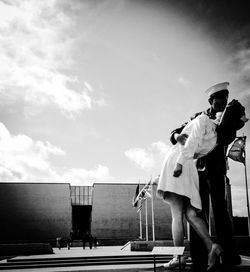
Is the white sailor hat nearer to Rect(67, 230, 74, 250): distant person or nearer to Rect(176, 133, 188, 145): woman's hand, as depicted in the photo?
Rect(176, 133, 188, 145): woman's hand

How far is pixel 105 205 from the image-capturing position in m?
35.3

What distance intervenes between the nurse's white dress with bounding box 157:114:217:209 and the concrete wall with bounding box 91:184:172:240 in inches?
1239

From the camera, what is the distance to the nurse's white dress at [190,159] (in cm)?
286

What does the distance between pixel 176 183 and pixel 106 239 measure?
96.4 feet

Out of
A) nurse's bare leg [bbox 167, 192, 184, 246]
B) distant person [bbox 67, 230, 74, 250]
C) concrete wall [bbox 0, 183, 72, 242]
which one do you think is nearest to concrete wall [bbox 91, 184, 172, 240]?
concrete wall [bbox 0, 183, 72, 242]

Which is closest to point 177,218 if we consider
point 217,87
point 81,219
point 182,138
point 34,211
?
point 182,138

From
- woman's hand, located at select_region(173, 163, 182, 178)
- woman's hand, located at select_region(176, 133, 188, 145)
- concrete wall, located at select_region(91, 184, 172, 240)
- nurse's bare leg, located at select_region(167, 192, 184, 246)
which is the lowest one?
nurse's bare leg, located at select_region(167, 192, 184, 246)

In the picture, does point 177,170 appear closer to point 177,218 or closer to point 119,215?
point 177,218

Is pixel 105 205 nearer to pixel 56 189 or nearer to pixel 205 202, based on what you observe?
pixel 56 189

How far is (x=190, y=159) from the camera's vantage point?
296 cm

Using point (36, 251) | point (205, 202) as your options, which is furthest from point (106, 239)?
point (205, 202)

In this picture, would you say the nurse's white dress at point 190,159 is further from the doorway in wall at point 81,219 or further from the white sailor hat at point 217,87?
the doorway in wall at point 81,219

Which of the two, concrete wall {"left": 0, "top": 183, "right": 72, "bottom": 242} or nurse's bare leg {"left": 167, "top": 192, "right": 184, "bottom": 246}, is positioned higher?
concrete wall {"left": 0, "top": 183, "right": 72, "bottom": 242}

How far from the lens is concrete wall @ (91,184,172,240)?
112 feet
